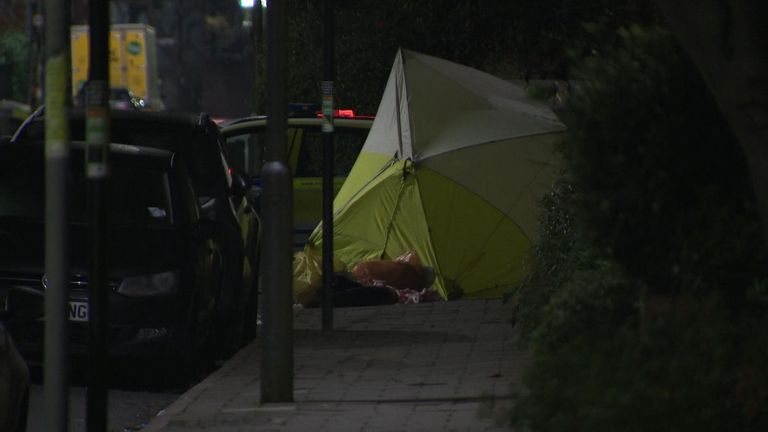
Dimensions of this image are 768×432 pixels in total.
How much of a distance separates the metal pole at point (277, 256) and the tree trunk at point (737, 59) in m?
3.27

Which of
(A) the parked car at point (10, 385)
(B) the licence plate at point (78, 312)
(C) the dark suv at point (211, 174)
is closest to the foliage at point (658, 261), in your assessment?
(A) the parked car at point (10, 385)

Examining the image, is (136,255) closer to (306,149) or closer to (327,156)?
(327,156)

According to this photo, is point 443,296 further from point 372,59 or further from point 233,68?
point 233,68

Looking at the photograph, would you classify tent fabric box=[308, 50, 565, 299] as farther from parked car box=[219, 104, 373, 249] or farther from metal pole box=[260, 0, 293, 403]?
metal pole box=[260, 0, 293, 403]

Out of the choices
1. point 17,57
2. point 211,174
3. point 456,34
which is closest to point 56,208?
point 211,174

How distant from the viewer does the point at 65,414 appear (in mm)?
6844

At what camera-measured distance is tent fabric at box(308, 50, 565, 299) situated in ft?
56.5

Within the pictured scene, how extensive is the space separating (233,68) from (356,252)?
66117mm

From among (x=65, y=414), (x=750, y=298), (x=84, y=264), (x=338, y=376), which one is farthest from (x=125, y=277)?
(x=750, y=298)

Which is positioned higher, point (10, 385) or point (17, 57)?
point (10, 385)

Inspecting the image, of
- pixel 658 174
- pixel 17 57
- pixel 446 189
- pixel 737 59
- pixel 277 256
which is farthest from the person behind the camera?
pixel 17 57

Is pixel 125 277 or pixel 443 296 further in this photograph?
pixel 443 296

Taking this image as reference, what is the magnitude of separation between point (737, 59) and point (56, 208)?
8.77 feet

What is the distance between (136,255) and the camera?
11.5m
